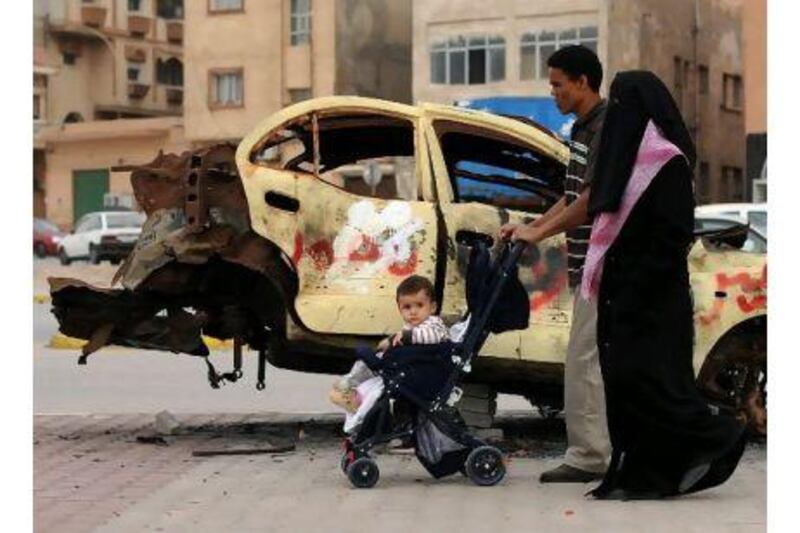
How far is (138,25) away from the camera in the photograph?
241 feet

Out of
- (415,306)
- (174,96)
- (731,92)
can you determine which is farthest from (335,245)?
(174,96)

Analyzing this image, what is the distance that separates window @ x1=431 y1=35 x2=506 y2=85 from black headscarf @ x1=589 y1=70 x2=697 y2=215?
45.8 meters

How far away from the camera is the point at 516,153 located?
10250 millimetres

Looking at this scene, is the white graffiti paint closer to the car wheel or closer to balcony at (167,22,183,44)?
the car wheel

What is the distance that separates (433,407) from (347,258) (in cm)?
189

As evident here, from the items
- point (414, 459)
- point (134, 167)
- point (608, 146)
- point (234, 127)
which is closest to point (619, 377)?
point (608, 146)

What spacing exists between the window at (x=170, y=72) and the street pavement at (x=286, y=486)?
6250cm

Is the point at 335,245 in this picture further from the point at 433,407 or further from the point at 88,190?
the point at 88,190

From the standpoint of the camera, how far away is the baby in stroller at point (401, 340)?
8055 mm

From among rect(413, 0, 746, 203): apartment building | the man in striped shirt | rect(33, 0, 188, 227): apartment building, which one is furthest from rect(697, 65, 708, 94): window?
the man in striped shirt

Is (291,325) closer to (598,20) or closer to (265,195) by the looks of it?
(265,195)

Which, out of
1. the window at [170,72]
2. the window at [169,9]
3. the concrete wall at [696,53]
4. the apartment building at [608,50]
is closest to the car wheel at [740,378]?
the apartment building at [608,50]

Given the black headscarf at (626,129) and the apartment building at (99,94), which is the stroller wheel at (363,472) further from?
the apartment building at (99,94)
